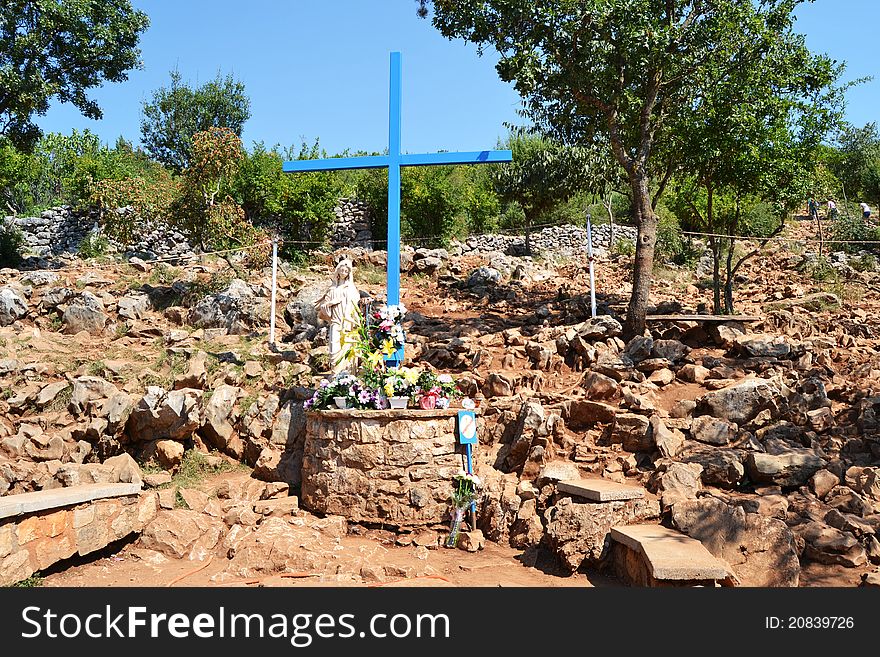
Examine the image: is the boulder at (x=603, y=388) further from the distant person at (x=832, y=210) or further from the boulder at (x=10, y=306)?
the distant person at (x=832, y=210)

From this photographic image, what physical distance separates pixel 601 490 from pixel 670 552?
3.63 ft

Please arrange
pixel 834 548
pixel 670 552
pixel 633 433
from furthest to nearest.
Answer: pixel 633 433
pixel 834 548
pixel 670 552

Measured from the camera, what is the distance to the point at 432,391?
23.4 feet

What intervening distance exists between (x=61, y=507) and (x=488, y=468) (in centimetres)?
404

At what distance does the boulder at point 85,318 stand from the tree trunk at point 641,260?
8.77m

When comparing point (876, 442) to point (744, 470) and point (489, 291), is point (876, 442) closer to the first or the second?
point (744, 470)

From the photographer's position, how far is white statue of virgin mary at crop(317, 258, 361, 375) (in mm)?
7598

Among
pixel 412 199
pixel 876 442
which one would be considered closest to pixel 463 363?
pixel 876 442

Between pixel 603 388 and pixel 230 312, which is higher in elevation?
pixel 230 312

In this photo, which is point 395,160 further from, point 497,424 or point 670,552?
A: point 670,552

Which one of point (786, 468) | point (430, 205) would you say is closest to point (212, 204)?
point (430, 205)

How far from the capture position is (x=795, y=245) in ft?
53.5

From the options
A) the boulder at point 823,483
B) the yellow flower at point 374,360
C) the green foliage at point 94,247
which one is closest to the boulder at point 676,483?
the boulder at point 823,483

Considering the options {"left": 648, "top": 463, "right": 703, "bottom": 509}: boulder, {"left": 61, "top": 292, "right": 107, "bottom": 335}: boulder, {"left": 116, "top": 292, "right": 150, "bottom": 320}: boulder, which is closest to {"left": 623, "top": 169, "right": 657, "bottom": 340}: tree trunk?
{"left": 648, "top": 463, "right": 703, "bottom": 509}: boulder
